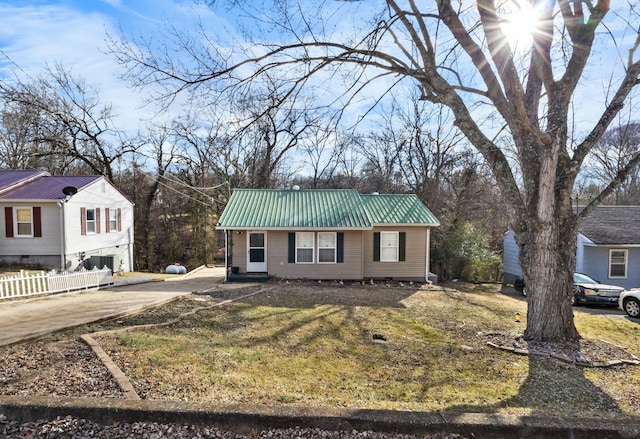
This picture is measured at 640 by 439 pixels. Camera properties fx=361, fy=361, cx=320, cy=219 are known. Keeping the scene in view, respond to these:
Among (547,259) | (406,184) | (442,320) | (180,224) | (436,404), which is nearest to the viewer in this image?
(436,404)

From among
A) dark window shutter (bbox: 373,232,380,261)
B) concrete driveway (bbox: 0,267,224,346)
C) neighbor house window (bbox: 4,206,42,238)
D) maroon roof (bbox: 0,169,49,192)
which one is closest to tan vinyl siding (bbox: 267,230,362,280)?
dark window shutter (bbox: 373,232,380,261)

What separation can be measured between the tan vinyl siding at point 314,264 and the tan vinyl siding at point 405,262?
22.2 inches

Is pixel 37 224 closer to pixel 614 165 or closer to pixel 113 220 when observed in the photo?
pixel 113 220

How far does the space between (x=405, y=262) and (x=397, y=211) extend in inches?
88.9

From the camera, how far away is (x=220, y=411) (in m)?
2.88

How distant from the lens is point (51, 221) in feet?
53.8

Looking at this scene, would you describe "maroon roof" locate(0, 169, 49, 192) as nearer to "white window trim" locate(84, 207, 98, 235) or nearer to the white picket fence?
"white window trim" locate(84, 207, 98, 235)

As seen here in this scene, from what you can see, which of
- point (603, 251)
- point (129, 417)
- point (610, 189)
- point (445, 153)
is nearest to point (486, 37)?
point (610, 189)

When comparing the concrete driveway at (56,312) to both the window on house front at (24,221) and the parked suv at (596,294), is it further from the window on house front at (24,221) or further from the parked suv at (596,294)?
the parked suv at (596,294)

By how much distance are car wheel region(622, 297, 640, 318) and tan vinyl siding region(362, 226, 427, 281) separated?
655cm

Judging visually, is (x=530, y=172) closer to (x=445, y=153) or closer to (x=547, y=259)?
(x=547, y=259)

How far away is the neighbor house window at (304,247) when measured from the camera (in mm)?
14875

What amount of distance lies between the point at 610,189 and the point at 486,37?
335 cm

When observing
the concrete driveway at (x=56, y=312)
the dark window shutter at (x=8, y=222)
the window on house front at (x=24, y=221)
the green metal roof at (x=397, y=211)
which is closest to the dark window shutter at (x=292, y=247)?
the green metal roof at (x=397, y=211)
